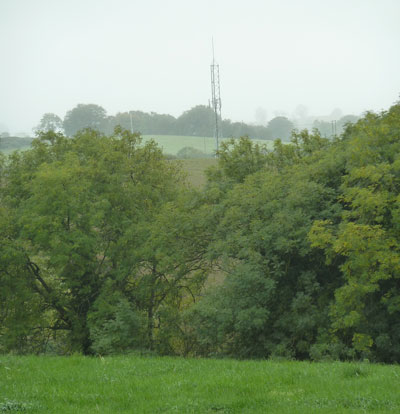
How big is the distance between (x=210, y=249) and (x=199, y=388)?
13977 millimetres

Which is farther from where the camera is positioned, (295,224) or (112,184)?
(112,184)

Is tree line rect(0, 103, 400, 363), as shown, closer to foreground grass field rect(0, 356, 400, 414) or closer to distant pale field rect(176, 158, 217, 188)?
foreground grass field rect(0, 356, 400, 414)

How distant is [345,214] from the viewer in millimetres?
19094

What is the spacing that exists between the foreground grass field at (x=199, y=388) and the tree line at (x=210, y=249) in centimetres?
697

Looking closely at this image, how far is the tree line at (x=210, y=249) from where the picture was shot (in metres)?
18.4

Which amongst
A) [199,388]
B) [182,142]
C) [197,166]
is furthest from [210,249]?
[182,142]

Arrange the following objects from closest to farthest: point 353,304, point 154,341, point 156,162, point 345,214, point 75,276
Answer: point 353,304, point 345,214, point 154,341, point 75,276, point 156,162

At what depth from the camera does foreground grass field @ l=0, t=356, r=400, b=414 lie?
330 inches

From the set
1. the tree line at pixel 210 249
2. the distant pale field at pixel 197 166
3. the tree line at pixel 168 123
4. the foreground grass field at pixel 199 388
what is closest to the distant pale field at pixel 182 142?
the tree line at pixel 168 123

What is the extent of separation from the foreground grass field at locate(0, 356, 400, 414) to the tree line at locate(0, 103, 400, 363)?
697 centimetres

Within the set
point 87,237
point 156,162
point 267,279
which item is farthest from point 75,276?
point 267,279

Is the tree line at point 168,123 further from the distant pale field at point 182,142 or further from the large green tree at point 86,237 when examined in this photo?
the large green tree at point 86,237

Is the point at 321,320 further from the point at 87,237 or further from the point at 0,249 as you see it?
the point at 0,249

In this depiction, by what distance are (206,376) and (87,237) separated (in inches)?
611
